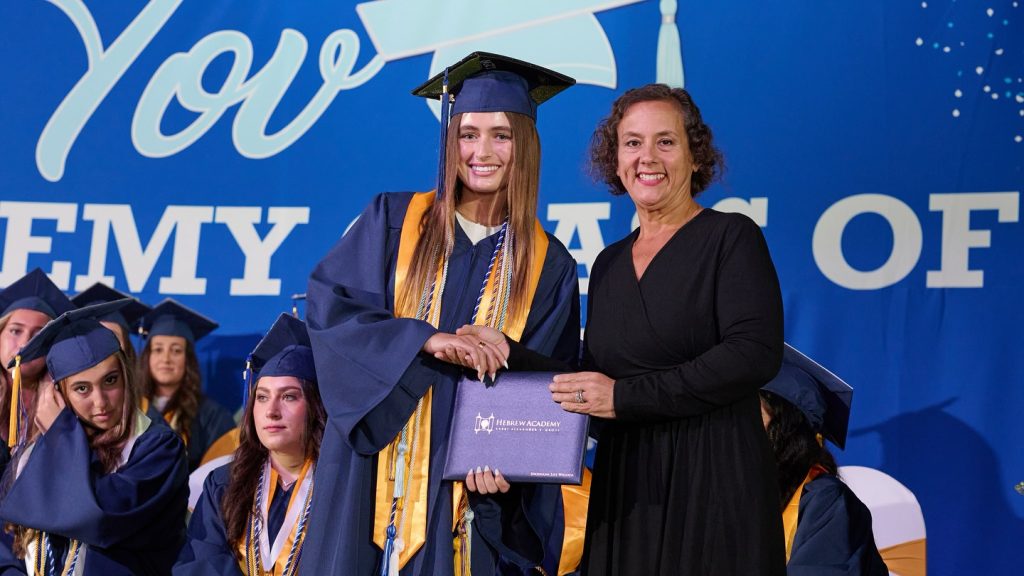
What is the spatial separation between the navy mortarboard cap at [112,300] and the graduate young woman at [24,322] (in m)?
0.17

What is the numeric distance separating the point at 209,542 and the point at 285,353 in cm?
75

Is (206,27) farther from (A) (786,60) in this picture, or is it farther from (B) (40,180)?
(A) (786,60)

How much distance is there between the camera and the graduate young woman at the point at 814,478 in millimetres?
3820

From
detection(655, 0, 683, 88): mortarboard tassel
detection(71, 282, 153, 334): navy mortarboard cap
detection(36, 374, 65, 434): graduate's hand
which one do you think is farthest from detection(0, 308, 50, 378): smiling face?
detection(655, 0, 683, 88): mortarboard tassel

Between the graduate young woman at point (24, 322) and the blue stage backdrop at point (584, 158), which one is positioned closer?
the blue stage backdrop at point (584, 158)

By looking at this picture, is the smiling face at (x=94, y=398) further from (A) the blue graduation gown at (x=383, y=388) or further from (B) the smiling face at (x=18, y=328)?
(A) the blue graduation gown at (x=383, y=388)

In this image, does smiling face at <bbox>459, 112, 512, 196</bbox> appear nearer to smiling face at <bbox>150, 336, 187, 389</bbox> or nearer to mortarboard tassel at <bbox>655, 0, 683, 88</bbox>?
mortarboard tassel at <bbox>655, 0, 683, 88</bbox>

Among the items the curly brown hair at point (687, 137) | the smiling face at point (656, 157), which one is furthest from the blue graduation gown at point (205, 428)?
the smiling face at point (656, 157)

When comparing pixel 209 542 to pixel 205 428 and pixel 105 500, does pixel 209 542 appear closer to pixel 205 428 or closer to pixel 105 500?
pixel 105 500

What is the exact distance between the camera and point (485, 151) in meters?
3.16

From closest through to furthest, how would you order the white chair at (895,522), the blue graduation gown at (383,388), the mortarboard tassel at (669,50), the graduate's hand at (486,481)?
Answer: the graduate's hand at (486,481)
the blue graduation gown at (383,388)
the white chair at (895,522)
the mortarboard tassel at (669,50)

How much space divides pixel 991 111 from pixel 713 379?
318cm

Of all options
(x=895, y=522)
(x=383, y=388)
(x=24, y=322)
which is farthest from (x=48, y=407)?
(x=895, y=522)

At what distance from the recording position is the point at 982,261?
4910mm
